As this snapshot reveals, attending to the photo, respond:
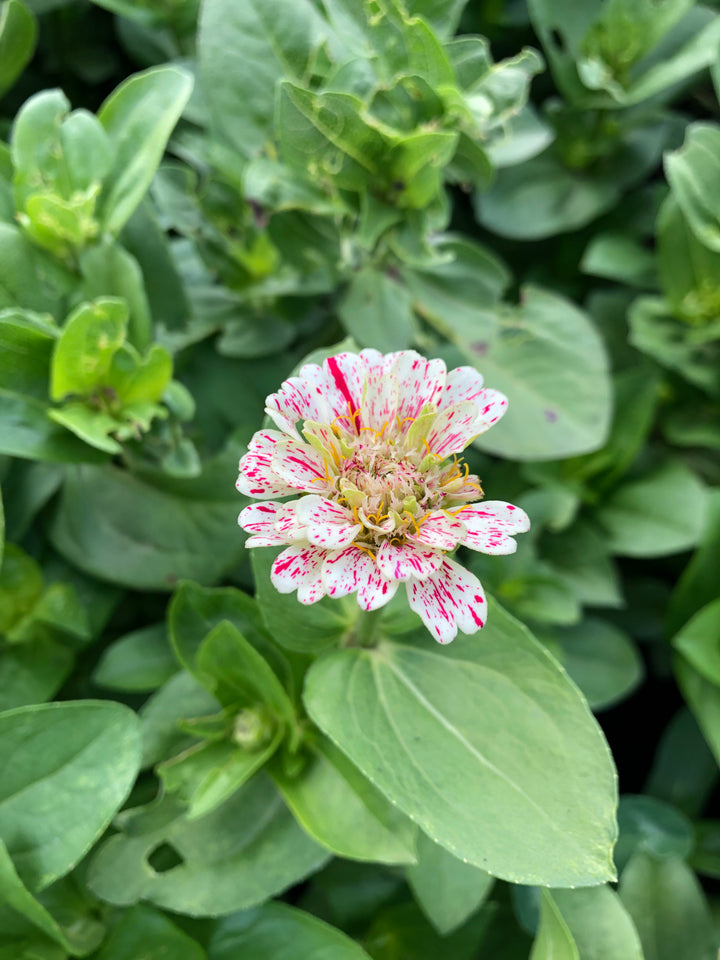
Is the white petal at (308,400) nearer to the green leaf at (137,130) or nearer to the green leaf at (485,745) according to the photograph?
the green leaf at (485,745)

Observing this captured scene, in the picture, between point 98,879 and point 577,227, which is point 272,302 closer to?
point 577,227

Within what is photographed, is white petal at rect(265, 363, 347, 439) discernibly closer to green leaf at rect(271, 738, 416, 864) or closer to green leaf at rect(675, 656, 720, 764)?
green leaf at rect(271, 738, 416, 864)

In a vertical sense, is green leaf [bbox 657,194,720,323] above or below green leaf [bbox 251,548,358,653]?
below

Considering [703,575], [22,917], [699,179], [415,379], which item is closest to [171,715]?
Answer: [22,917]

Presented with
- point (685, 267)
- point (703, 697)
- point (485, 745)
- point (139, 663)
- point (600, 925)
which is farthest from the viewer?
point (685, 267)

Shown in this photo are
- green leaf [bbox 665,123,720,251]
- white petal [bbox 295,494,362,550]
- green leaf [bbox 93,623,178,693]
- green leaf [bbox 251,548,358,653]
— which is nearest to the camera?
white petal [bbox 295,494,362,550]

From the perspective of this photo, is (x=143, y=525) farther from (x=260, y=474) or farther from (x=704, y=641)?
(x=704, y=641)

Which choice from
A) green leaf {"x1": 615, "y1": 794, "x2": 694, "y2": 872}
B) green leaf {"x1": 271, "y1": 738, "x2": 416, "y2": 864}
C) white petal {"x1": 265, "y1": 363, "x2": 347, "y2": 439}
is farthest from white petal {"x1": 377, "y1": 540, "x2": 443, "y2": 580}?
green leaf {"x1": 615, "y1": 794, "x2": 694, "y2": 872}
